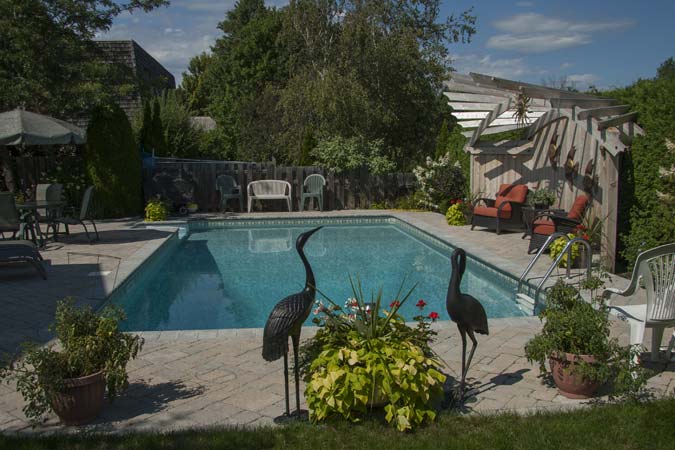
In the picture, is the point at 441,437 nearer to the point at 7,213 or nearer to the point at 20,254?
the point at 20,254

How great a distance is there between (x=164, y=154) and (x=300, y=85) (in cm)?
527

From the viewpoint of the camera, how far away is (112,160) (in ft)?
43.0

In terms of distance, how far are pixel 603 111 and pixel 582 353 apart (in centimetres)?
520

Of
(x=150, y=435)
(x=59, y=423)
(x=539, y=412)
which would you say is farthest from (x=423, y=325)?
(x=59, y=423)

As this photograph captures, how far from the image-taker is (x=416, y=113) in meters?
19.6

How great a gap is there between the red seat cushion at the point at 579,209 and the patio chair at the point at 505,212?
1.94 m

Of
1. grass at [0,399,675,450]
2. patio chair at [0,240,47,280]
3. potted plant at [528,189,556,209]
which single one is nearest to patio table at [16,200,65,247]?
patio chair at [0,240,47,280]

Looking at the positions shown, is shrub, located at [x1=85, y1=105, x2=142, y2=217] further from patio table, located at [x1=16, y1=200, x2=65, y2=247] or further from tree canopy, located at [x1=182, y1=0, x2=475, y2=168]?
tree canopy, located at [x1=182, y1=0, x2=475, y2=168]

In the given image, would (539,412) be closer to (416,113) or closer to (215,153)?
(416,113)

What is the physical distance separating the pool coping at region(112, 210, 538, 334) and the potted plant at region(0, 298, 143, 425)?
1.57 metres

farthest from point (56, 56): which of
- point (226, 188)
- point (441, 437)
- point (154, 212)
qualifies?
point (441, 437)

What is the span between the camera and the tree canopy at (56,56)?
38.1 feet

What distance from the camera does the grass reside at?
3.02 metres

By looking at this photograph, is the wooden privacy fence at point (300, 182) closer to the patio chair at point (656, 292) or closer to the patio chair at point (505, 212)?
the patio chair at point (505, 212)
